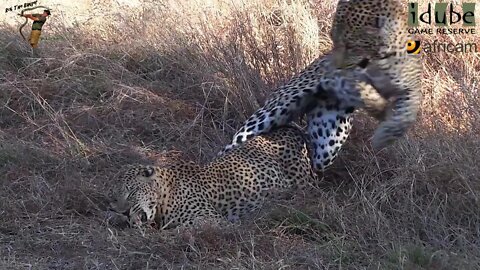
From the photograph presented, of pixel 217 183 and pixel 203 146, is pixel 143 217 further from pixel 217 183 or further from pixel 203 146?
pixel 203 146

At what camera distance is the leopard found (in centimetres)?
423

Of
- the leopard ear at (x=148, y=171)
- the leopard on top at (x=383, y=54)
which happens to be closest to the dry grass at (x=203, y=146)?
the leopard ear at (x=148, y=171)

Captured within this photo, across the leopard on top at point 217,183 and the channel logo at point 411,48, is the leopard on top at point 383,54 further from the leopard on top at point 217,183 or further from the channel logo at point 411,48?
the leopard on top at point 217,183

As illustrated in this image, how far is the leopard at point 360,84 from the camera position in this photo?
13.9 ft

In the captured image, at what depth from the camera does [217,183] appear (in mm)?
5113

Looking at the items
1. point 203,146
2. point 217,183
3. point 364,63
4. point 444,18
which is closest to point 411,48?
point 364,63

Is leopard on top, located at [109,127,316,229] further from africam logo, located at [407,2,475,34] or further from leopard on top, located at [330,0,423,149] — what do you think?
africam logo, located at [407,2,475,34]

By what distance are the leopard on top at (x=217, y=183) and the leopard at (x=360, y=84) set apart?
16 centimetres

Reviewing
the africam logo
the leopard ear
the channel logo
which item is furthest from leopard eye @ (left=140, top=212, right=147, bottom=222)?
the africam logo

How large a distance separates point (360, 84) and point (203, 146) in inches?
67.8

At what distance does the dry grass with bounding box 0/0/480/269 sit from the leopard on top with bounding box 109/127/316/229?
19cm

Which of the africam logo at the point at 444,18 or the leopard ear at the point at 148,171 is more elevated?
the leopard ear at the point at 148,171

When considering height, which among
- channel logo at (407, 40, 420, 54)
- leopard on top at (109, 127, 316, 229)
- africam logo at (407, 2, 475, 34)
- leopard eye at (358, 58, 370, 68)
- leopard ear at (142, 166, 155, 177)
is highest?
leopard eye at (358, 58, 370, 68)

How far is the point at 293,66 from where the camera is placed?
6.37 m
